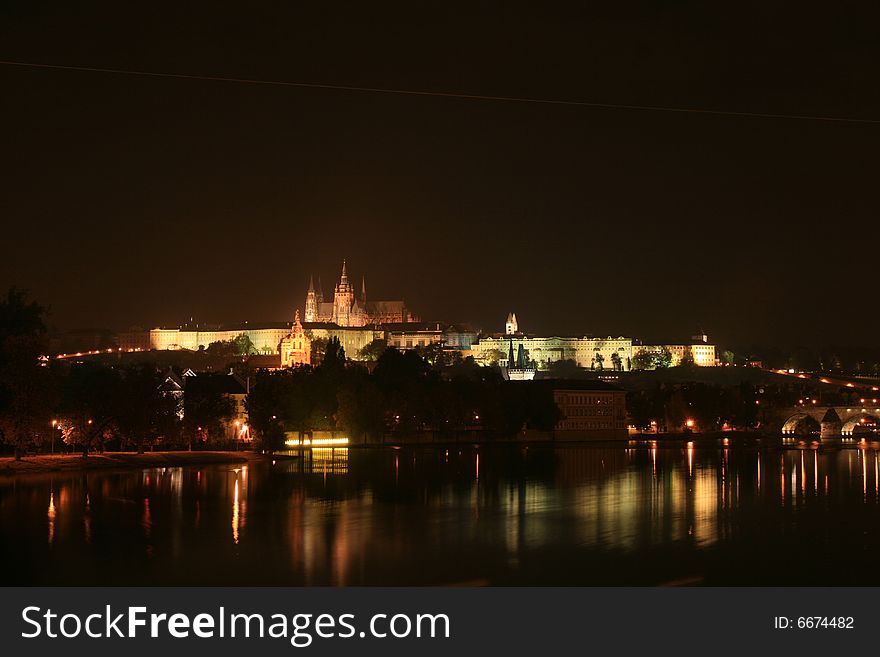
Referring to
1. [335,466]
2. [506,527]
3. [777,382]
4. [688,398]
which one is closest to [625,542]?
[506,527]

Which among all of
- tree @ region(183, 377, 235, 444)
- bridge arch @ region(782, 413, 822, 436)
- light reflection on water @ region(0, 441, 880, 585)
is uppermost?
tree @ region(183, 377, 235, 444)

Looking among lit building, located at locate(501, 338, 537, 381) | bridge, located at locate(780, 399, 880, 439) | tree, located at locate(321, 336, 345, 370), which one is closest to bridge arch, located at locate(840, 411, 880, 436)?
bridge, located at locate(780, 399, 880, 439)

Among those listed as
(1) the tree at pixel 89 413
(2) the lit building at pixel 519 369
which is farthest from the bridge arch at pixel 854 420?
(1) the tree at pixel 89 413

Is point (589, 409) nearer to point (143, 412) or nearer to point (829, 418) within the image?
point (829, 418)

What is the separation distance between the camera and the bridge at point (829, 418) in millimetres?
103250

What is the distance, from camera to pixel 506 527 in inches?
1172

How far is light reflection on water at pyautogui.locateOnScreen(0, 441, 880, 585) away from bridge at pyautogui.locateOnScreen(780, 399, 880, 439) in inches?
2167

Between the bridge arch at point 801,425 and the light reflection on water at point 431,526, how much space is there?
56.0 meters

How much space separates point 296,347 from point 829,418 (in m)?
91.1

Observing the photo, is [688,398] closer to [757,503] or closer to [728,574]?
[757,503]

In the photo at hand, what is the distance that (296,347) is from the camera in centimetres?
17650

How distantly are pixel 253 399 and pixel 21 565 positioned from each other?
38149 millimetres

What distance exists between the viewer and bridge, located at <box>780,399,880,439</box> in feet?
339

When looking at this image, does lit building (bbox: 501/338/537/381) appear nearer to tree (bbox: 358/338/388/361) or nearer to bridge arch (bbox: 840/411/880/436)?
tree (bbox: 358/338/388/361)
